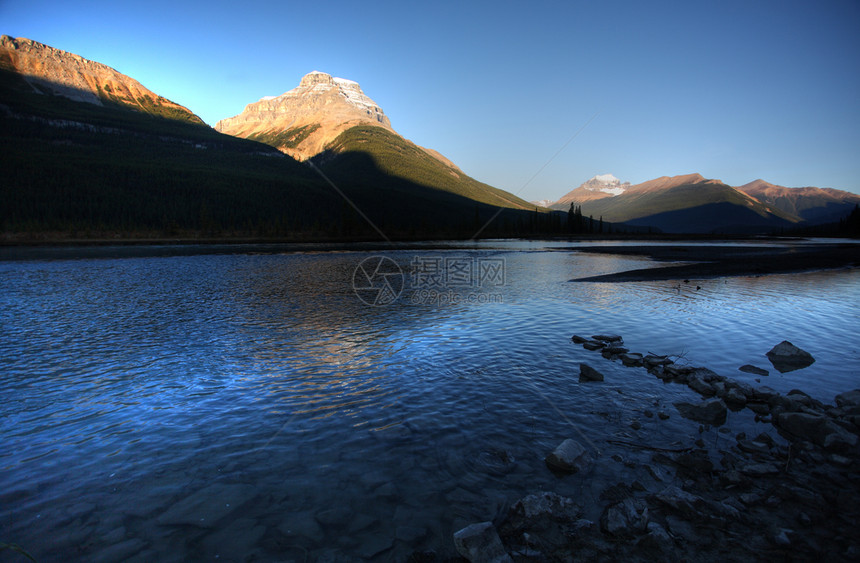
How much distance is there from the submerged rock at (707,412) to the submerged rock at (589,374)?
9.73 feet

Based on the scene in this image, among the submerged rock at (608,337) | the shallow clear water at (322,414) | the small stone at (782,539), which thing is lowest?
the shallow clear water at (322,414)

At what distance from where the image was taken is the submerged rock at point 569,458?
8.26m

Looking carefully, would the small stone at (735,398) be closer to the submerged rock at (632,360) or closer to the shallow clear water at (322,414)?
the shallow clear water at (322,414)

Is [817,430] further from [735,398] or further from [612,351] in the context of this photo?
[612,351]

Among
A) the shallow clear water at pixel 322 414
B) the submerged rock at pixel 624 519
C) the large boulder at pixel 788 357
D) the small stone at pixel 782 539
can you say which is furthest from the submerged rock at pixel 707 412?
the large boulder at pixel 788 357

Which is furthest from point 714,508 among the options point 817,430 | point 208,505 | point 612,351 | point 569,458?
point 612,351

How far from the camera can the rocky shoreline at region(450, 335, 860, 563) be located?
19.4 ft

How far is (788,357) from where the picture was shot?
50.3 ft

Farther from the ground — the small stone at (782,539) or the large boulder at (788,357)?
the small stone at (782,539)

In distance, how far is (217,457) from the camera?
8.98m

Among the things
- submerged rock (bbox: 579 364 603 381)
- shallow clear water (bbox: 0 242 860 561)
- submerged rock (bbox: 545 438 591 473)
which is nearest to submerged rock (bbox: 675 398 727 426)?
shallow clear water (bbox: 0 242 860 561)

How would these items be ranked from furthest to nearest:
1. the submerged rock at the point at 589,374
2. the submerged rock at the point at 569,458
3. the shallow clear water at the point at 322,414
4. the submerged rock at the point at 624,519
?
the submerged rock at the point at 589,374 < the submerged rock at the point at 569,458 < the shallow clear water at the point at 322,414 < the submerged rock at the point at 624,519

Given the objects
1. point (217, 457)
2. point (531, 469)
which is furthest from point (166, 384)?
point (531, 469)

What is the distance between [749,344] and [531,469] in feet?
52.4
